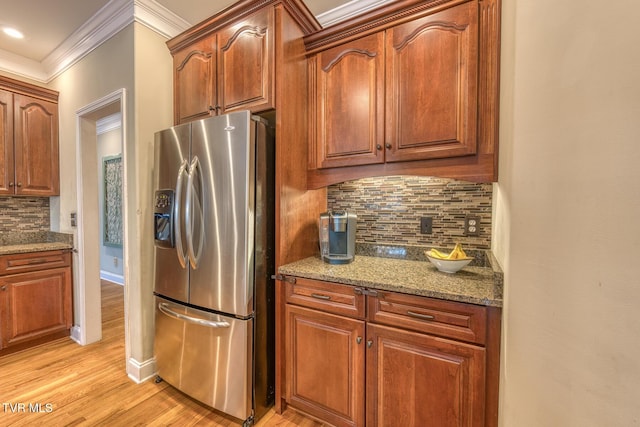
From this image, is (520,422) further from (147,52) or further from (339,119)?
(147,52)

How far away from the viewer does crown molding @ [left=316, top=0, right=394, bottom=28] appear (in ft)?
5.98

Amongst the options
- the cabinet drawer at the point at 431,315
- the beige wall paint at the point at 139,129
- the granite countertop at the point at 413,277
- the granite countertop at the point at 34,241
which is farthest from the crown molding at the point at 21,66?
the cabinet drawer at the point at 431,315

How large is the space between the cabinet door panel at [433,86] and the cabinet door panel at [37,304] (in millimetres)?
3237

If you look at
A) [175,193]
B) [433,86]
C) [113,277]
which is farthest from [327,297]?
[113,277]

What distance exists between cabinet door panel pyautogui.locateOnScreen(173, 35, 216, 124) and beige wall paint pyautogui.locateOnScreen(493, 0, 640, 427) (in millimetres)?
1767

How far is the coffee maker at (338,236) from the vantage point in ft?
5.28

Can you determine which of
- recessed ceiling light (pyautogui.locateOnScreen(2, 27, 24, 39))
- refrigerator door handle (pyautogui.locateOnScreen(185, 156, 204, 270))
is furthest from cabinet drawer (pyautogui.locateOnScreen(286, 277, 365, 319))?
recessed ceiling light (pyautogui.locateOnScreen(2, 27, 24, 39))

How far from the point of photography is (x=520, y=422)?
2.52 ft

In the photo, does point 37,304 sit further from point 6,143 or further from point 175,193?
point 175,193

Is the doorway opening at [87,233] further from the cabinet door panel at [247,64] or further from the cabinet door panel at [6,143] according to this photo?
the cabinet door panel at [247,64]

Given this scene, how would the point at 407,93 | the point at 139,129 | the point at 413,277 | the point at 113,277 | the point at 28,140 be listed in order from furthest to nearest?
the point at 113,277 → the point at 28,140 → the point at 139,129 → the point at 407,93 → the point at 413,277

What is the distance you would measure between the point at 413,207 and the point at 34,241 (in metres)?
3.80

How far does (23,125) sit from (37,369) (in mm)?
2206

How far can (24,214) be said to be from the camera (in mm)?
2660
